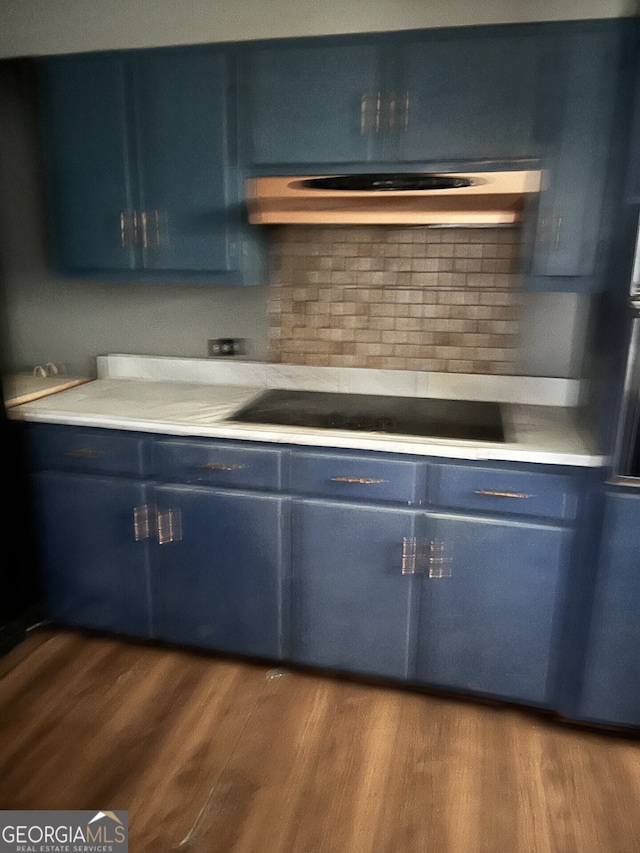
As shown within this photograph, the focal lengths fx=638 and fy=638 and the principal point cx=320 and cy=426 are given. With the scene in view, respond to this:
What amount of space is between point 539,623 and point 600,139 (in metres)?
1.44

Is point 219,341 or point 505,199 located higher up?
point 505,199

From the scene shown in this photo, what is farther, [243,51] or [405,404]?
[405,404]

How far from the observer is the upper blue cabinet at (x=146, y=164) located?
2.13 m

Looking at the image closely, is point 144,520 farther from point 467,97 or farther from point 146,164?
point 467,97

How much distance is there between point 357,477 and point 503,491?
432 millimetres

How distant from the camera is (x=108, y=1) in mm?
2168

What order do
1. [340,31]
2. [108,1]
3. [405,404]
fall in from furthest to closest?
[405,404] → [108,1] → [340,31]

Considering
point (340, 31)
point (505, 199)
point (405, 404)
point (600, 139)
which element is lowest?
point (405, 404)

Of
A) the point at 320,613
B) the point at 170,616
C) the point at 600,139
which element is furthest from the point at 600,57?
the point at 170,616

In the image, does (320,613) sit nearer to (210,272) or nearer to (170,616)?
(170,616)

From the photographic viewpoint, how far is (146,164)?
2.22 metres

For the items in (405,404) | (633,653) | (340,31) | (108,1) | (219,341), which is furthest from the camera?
(219,341)

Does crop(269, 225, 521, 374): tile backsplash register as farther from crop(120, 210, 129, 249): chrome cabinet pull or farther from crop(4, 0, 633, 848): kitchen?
crop(120, 210, 129, 249): chrome cabinet pull

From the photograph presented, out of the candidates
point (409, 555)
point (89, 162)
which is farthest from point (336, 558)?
point (89, 162)
